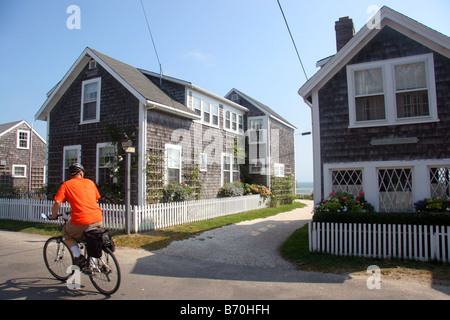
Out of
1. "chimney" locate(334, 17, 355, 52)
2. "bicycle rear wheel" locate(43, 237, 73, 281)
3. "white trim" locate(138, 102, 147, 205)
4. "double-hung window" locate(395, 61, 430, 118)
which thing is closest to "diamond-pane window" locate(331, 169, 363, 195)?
"double-hung window" locate(395, 61, 430, 118)

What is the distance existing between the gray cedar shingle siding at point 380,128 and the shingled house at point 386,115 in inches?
0.9

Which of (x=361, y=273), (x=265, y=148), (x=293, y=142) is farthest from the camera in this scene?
(x=293, y=142)

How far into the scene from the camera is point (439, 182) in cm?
867

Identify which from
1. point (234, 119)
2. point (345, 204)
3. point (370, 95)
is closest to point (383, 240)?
point (345, 204)

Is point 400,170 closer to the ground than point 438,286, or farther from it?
farther from it

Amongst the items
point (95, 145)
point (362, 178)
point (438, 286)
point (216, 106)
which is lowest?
point (438, 286)

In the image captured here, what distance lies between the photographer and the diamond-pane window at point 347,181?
31.0 feet

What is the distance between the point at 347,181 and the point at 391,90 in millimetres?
2905

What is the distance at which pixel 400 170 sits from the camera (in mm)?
9102

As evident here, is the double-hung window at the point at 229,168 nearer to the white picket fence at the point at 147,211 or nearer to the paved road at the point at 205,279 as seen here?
the white picket fence at the point at 147,211

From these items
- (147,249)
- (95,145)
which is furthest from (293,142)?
(147,249)
